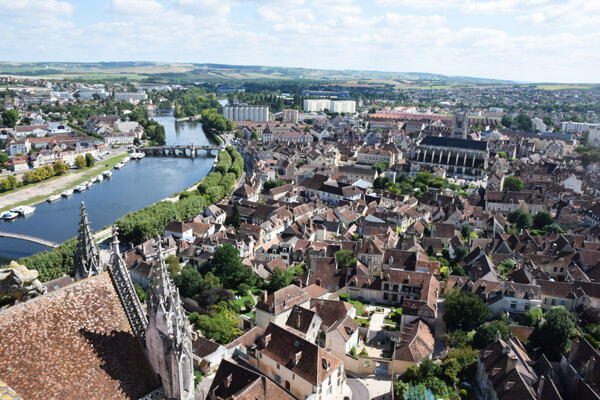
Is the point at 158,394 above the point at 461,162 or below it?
above

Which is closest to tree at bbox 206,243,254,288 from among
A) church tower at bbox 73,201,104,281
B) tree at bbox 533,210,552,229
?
church tower at bbox 73,201,104,281

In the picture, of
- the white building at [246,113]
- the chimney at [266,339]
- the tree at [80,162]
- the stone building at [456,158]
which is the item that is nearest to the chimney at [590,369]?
the chimney at [266,339]

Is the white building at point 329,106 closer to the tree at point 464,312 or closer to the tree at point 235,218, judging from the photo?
the tree at point 235,218

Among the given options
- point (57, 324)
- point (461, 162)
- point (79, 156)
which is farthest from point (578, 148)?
point (57, 324)

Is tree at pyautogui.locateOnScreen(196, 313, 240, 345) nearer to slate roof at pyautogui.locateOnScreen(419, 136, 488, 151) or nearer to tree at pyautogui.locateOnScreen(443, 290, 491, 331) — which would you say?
tree at pyautogui.locateOnScreen(443, 290, 491, 331)

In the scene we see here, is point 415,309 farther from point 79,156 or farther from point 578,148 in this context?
point 578,148

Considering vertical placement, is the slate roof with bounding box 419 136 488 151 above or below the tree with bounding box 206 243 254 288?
above

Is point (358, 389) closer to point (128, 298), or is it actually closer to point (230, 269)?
point (230, 269)
